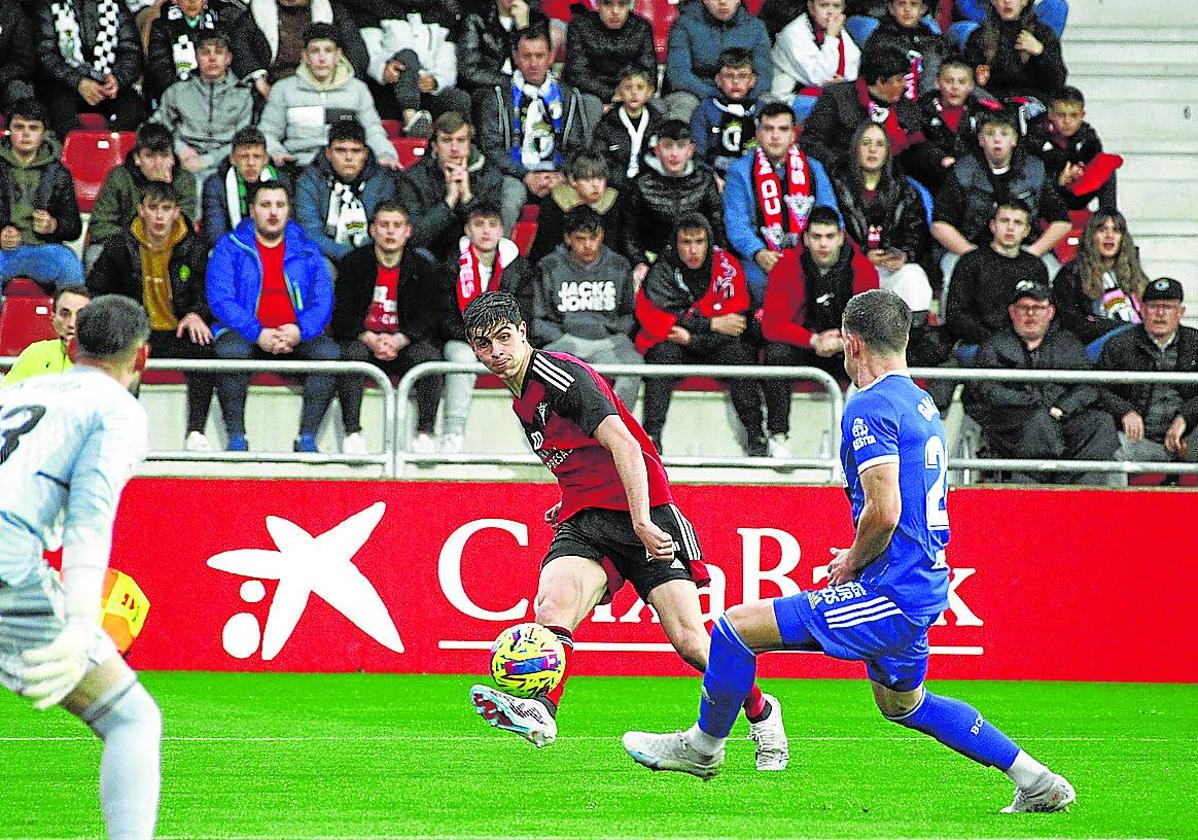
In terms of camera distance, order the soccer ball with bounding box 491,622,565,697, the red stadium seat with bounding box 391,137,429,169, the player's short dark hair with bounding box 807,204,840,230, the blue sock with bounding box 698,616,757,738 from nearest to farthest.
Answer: the blue sock with bounding box 698,616,757,738 < the soccer ball with bounding box 491,622,565,697 < the player's short dark hair with bounding box 807,204,840,230 < the red stadium seat with bounding box 391,137,429,169

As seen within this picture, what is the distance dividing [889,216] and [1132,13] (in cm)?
660

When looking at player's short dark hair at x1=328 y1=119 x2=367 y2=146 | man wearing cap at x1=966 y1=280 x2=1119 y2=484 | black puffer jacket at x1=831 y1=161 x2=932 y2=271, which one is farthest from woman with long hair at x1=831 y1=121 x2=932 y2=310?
player's short dark hair at x1=328 y1=119 x2=367 y2=146

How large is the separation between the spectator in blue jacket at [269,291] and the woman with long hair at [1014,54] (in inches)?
278

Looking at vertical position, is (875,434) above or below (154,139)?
below

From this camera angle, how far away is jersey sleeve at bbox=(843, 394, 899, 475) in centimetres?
639

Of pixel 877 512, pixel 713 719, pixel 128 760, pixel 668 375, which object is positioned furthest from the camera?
pixel 668 375

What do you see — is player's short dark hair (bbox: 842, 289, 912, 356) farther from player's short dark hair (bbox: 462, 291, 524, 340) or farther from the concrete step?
the concrete step

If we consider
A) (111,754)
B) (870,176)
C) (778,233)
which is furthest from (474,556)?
(111,754)

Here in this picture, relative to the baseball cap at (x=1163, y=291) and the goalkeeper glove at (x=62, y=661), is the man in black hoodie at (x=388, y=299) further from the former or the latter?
the goalkeeper glove at (x=62, y=661)

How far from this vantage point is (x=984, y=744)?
6.64 m

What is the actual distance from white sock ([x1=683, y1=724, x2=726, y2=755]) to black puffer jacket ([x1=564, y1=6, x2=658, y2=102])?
9.50 metres

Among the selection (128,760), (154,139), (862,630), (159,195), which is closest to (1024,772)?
(862,630)

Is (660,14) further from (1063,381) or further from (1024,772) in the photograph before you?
(1024,772)

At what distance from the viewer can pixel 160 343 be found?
42.5ft
